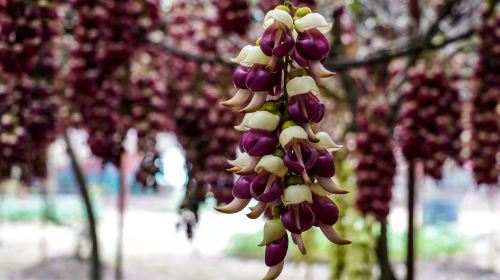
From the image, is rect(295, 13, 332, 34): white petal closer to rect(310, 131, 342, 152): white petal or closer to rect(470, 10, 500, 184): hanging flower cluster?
rect(310, 131, 342, 152): white petal

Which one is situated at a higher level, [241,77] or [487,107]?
[487,107]

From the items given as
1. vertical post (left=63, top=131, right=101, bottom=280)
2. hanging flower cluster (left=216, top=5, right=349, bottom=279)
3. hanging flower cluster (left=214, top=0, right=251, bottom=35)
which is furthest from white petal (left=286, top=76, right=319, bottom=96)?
vertical post (left=63, top=131, right=101, bottom=280)

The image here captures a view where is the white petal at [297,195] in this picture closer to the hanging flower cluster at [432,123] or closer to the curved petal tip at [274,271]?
Result: the curved petal tip at [274,271]

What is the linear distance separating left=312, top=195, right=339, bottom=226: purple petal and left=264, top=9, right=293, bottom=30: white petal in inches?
6.5

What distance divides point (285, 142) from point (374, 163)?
4.85ft

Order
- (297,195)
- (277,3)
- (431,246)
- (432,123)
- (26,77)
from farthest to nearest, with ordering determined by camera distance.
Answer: (431,246)
(432,123)
(277,3)
(26,77)
(297,195)

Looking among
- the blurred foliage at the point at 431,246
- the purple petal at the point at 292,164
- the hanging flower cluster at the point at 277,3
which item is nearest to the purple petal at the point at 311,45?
the purple petal at the point at 292,164

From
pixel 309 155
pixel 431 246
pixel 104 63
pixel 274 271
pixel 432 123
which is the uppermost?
pixel 104 63

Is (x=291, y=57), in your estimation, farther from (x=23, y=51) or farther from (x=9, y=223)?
(x=9, y=223)

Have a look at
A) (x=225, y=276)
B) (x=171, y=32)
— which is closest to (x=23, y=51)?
(x=171, y=32)

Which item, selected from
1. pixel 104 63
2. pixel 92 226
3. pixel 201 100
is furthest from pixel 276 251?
pixel 92 226

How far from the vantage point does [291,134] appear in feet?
1.94

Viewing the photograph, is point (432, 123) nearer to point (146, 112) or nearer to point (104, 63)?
point (146, 112)

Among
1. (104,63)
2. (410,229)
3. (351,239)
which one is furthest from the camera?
(351,239)
